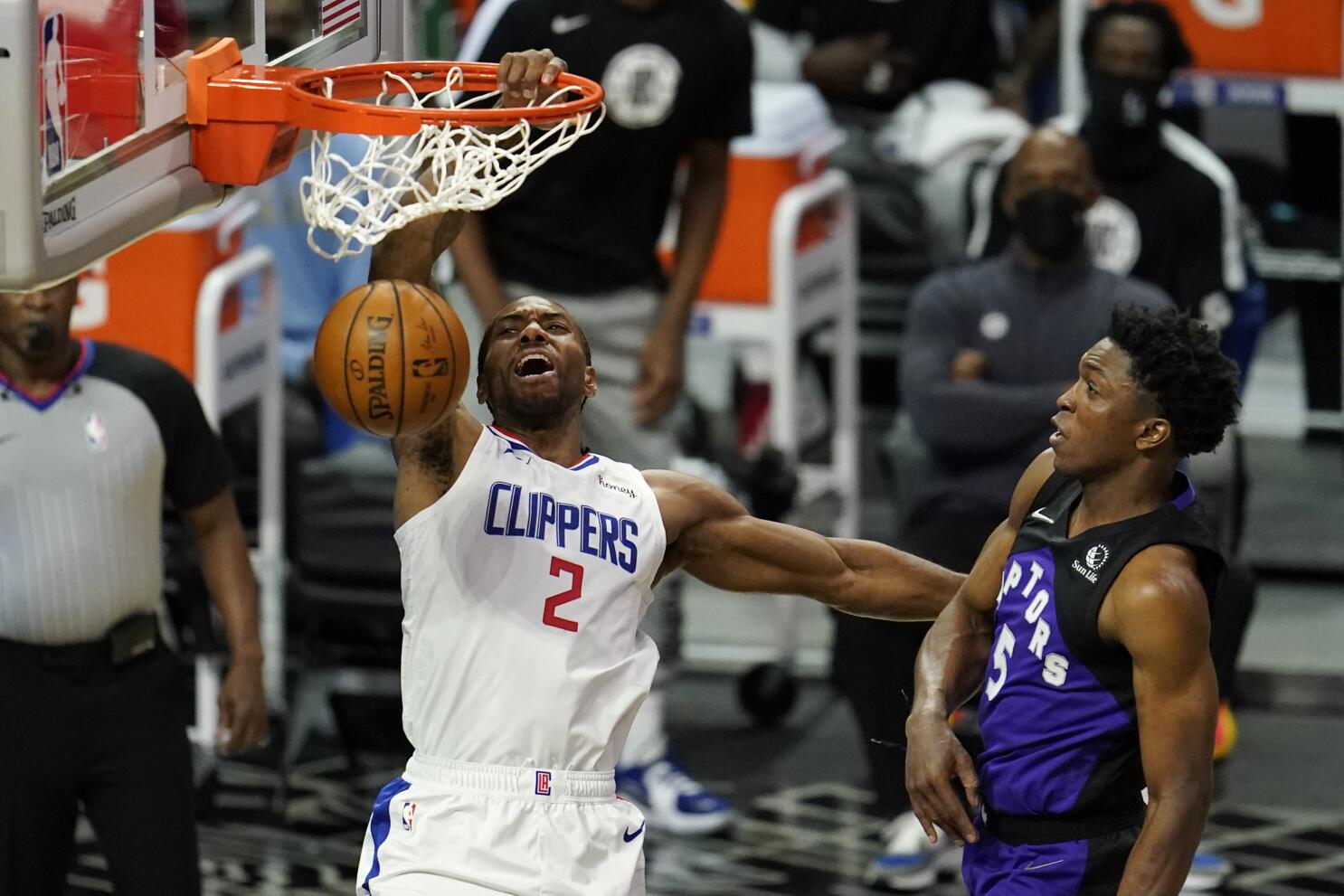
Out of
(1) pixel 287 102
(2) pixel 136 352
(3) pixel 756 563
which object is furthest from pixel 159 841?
(1) pixel 287 102

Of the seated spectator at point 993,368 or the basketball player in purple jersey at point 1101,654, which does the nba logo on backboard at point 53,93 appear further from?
the seated spectator at point 993,368

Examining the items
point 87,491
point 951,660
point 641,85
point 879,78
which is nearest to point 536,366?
point 951,660

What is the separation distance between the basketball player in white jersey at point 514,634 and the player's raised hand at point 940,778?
0.55 metres

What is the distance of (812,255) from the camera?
877cm

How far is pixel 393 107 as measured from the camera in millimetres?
4520

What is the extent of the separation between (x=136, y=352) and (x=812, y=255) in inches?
133

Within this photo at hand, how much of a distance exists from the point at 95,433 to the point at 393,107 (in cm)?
165

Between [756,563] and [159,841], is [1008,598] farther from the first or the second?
[159,841]

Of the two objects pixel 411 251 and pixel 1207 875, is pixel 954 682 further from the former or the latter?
pixel 1207 875

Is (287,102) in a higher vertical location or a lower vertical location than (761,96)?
higher

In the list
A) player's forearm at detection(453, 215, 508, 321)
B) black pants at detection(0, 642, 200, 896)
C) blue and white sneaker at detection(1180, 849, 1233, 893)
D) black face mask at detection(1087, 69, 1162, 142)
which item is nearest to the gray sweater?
black face mask at detection(1087, 69, 1162, 142)

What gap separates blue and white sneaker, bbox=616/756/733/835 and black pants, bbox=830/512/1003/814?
50 centimetres

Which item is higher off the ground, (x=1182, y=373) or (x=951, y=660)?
(x=1182, y=373)

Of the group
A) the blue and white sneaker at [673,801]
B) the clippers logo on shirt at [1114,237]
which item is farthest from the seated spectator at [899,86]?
the blue and white sneaker at [673,801]
